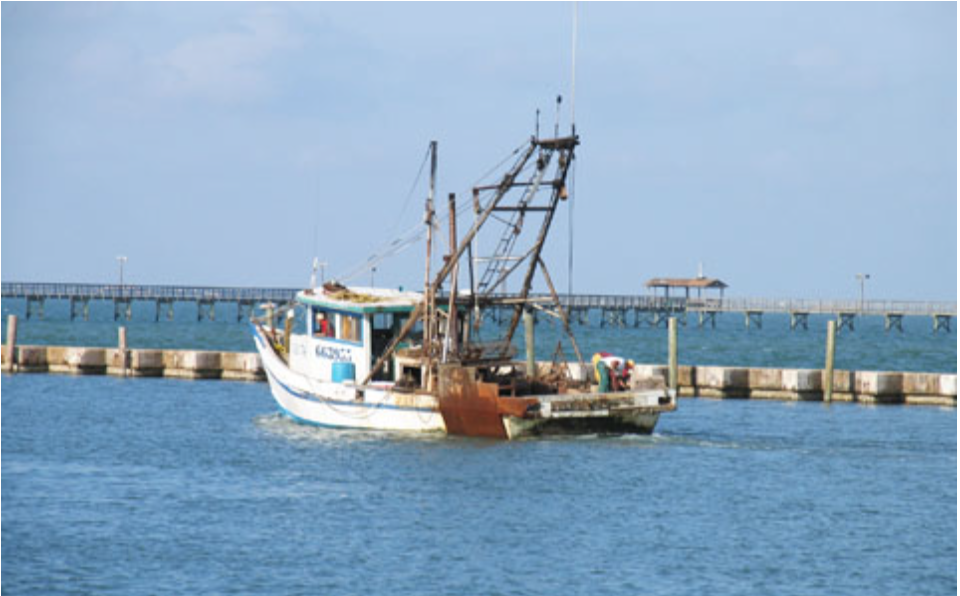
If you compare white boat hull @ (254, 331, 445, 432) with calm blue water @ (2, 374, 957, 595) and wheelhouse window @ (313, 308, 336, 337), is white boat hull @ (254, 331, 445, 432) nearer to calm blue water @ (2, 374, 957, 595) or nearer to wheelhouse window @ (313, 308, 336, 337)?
calm blue water @ (2, 374, 957, 595)

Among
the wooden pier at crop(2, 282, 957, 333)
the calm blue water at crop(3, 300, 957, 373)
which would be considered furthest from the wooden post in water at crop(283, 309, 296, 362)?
the wooden pier at crop(2, 282, 957, 333)

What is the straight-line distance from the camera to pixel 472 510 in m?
31.0

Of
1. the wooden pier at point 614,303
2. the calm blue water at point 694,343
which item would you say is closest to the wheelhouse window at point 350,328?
the calm blue water at point 694,343

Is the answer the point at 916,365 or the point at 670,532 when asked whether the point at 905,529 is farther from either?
the point at 916,365

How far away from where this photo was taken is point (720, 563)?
26797 mm

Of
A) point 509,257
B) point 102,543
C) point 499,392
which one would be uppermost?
point 509,257

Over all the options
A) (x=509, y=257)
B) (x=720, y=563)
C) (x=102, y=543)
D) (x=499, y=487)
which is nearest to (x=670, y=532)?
(x=720, y=563)

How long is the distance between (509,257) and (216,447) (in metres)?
8.40

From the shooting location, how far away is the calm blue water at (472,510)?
25.7 meters

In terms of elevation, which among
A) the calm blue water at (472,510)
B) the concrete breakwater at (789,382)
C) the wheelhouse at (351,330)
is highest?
the wheelhouse at (351,330)

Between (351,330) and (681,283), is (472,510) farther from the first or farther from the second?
(681,283)

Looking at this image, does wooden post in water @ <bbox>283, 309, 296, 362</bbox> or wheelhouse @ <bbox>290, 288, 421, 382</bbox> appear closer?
wheelhouse @ <bbox>290, 288, 421, 382</bbox>

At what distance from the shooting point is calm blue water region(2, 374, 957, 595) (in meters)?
25.7

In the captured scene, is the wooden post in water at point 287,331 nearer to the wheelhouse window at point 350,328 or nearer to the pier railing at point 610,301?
the wheelhouse window at point 350,328
